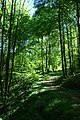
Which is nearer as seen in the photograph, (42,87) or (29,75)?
(29,75)

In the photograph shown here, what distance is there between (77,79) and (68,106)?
8.34 metres

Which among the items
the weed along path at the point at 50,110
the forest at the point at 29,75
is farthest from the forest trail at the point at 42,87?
the weed along path at the point at 50,110

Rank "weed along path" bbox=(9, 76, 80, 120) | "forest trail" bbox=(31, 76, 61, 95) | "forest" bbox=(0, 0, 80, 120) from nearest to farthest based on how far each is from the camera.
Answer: "weed along path" bbox=(9, 76, 80, 120) → "forest" bbox=(0, 0, 80, 120) → "forest trail" bbox=(31, 76, 61, 95)

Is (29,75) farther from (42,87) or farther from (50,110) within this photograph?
(50,110)

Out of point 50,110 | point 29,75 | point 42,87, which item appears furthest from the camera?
point 42,87

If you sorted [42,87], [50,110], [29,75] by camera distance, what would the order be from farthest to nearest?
[42,87] < [29,75] < [50,110]

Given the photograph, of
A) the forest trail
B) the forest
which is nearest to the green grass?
the forest

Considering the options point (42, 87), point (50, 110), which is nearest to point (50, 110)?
point (50, 110)

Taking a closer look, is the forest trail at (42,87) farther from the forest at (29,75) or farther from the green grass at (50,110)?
the green grass at (50,110)

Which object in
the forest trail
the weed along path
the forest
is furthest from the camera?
the forest trail

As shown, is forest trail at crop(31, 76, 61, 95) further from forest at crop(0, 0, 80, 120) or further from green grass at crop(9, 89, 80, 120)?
green grass at crop(9, 89, 80, 120)

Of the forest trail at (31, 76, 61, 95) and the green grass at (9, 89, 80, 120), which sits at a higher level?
the forest trail at (31, 76, 61, 95)

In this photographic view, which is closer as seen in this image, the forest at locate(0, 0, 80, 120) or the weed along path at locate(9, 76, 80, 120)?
the weed along path at locate(9, 76, 80, 120)

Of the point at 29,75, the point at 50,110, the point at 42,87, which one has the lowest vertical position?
the point at 50,110
